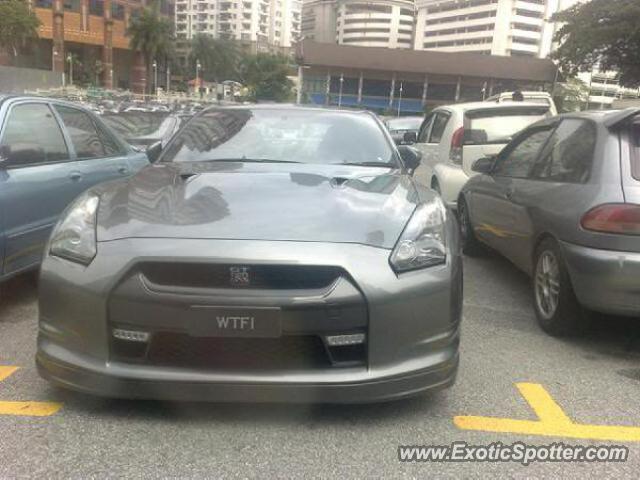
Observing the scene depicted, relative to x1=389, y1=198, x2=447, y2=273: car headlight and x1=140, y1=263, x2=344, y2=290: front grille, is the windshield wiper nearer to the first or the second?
x1=389, y1=198, x2=447, y2=273: car headlight

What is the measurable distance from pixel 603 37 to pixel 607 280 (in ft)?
122

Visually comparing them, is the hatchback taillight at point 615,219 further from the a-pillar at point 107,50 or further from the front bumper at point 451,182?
the a-pillar at point 107,50

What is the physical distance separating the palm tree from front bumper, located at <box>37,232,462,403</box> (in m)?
96.0

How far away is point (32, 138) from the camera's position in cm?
457

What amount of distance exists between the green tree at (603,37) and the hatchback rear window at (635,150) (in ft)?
112

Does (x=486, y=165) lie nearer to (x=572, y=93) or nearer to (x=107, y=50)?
(x=572, y=93)

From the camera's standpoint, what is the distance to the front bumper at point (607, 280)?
11.5 feet

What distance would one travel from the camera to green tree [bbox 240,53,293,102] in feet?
346

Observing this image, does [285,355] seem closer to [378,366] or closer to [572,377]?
[378,366]

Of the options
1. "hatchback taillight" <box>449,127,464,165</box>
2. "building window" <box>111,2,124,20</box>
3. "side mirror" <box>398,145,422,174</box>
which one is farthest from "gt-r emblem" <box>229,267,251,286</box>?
"building window" <box>111,2,124,20</box>

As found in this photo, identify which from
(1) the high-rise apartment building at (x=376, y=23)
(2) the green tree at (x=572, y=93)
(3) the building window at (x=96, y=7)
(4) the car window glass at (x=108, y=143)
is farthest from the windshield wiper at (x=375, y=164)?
(1) the high-rise apartment building at (x=376, y=23)

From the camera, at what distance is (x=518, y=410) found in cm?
301

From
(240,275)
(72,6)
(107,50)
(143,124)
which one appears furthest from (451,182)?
(107,50)

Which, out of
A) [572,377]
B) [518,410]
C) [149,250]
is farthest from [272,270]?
[572,377]
